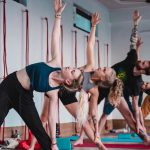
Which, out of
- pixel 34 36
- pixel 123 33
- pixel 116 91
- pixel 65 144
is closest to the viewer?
pixel 116 91

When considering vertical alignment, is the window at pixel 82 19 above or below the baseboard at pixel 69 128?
above

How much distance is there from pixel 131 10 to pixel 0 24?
501cm

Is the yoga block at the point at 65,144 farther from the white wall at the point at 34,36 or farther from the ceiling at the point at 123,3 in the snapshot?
the ceiling at the point at 123,3

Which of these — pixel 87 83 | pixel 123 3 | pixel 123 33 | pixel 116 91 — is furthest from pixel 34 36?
pixel 123 33

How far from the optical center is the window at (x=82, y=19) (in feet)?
27.6

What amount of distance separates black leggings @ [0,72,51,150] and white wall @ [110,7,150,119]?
21.9ft

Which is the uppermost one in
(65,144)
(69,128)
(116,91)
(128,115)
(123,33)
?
(123,33)

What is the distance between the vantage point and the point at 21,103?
3.51m

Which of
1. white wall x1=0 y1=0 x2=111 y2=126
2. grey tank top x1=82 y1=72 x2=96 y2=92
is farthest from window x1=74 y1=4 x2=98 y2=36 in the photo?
grey tank top x1=82 y1=72 x2=96 y2=92

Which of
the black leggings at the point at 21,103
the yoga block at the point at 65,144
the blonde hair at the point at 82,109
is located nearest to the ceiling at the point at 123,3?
the yoga block at the point at 65,144

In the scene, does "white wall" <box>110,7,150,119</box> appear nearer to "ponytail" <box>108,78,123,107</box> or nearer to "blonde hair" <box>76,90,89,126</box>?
"ponytail" <box>108,78,123,107</box>

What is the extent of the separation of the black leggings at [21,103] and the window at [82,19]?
4947mm

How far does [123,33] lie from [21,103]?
707 cm

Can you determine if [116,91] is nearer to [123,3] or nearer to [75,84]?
[75,84]
